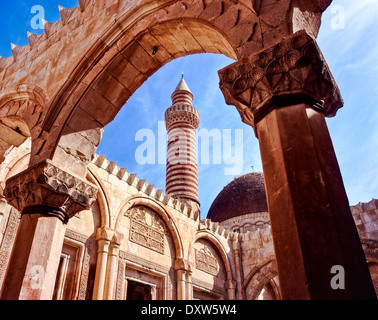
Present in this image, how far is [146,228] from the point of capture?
10.8m

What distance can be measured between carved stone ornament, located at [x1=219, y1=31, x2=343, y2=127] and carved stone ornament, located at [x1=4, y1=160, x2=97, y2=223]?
2429 millimetres

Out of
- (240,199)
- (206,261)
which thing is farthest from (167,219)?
(240,199)

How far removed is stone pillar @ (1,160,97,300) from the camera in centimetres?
363

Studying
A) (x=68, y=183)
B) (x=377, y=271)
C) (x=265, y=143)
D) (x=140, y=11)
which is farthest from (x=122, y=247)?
(x=377, y=271)

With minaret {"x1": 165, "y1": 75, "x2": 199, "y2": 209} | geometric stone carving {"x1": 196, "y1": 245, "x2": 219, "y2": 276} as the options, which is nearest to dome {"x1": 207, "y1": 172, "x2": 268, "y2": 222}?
minaret {"x1": 165, "y1": 75, "x2": 199, "y2": 209}

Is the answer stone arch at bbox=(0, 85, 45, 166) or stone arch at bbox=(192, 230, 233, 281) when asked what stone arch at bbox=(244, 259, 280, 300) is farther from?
stone arch at bbox=(0, 85, 45, 166)

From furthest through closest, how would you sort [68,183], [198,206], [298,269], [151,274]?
[198,206], [151,274], [68,183], [298,269]

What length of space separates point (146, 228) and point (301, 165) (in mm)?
8870

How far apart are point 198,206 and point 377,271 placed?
8.80 m

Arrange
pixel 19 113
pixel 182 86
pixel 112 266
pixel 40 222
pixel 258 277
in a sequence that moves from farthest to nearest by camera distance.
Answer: pixel 182 86, pixel 258 277, pixel 112 266, pixel 19 113, pixel 40 222

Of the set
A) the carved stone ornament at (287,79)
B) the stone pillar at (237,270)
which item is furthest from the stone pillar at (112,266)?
the carved stone ornament at (287,79)

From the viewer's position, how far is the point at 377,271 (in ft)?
38.3

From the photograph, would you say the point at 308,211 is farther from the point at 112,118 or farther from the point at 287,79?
the point at 112,118

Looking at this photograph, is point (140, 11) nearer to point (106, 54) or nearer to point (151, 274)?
point (106, 54)
